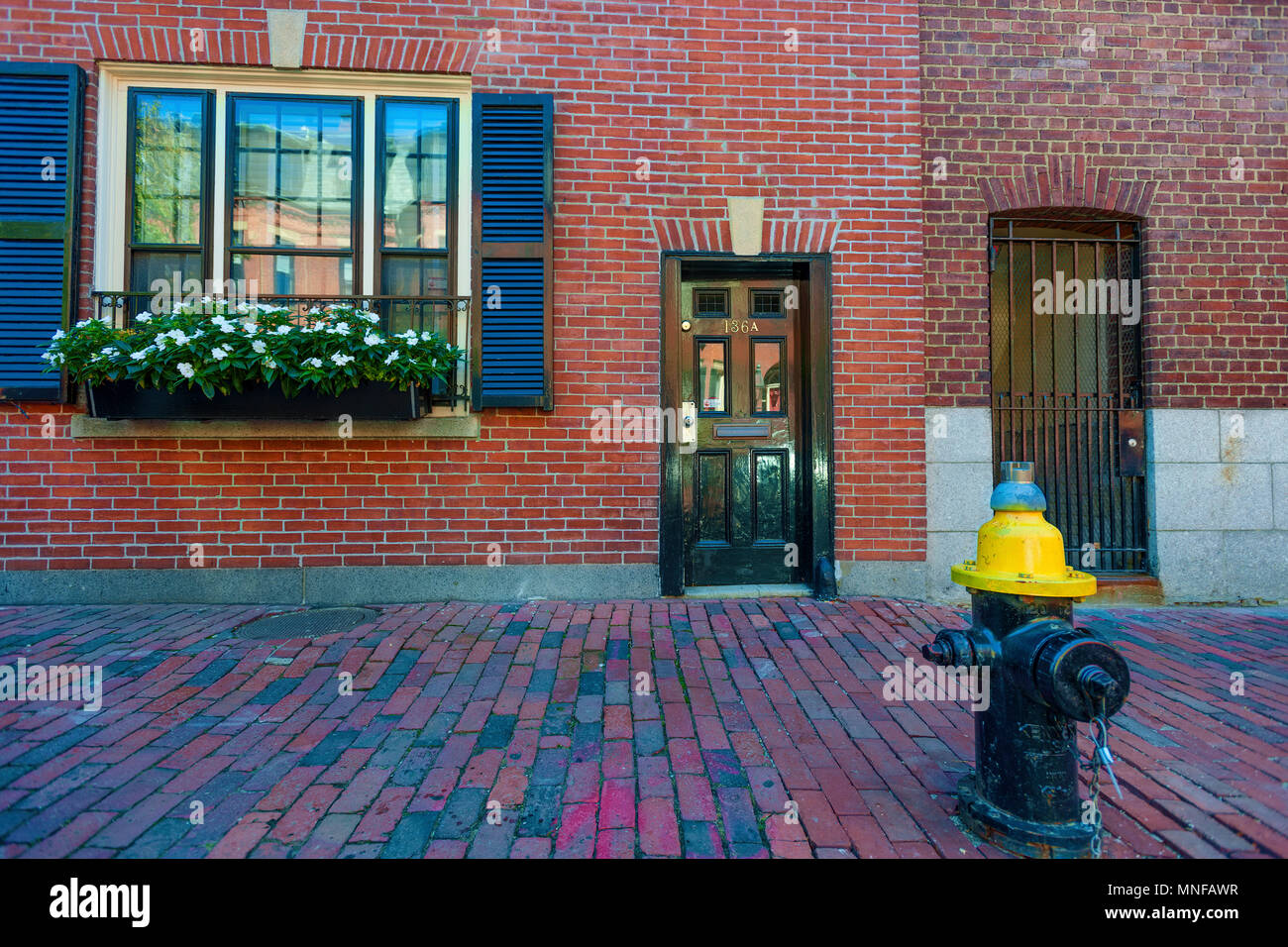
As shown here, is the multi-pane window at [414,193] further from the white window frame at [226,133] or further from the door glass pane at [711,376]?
the door glass pane at [711,376]

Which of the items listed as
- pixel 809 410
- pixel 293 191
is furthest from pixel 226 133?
pixel 809 410

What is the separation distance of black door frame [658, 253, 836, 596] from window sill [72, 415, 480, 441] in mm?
1493

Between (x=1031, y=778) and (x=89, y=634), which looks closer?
(x=1031, y=778)

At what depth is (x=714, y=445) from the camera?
496 cm

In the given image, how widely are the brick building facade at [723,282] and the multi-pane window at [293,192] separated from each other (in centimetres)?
8

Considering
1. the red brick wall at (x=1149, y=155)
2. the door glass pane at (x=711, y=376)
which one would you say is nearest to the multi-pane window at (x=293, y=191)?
the door glass pane at (x=711, y=376)

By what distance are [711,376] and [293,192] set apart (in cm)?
348

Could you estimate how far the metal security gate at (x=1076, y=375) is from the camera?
199 inches

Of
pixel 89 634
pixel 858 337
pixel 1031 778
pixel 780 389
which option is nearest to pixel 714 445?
pixel 780 389

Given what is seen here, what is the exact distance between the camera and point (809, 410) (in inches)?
193

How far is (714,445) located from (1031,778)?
3.29 meters

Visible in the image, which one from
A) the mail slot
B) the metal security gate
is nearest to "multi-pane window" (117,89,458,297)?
the mail slot

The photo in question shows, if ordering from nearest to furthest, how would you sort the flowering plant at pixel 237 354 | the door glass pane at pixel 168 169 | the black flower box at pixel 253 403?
the flowering plant at pixel 237 354 < the black flower box at pixel 253 403 < the door glass pane at pixel 168 169

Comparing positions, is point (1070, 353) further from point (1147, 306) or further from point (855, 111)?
point (855, 111)
